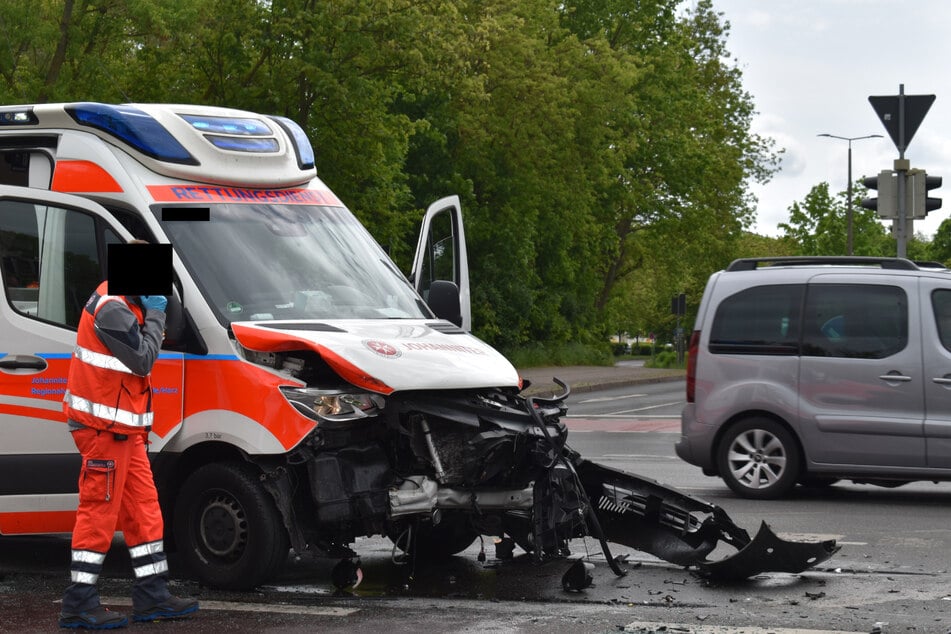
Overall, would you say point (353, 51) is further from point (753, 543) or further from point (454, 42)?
point (753, 543)

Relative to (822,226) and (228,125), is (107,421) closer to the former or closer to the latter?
(228,125)

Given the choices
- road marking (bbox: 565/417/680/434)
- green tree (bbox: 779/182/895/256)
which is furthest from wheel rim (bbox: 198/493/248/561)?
green tree (bbox: 779/182/895/256)

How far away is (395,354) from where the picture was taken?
7.13 m

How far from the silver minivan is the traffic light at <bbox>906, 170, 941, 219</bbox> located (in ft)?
15.0

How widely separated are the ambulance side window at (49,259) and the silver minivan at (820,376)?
5702mm

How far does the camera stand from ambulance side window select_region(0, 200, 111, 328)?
771 cm

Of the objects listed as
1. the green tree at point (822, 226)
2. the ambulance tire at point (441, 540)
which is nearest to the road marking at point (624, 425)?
the ambulance tire at point (441, 540)

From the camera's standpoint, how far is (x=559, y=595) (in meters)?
7.16

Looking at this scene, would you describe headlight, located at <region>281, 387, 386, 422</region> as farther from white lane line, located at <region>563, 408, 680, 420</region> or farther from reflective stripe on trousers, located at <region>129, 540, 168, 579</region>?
white lane line, located at <region>563, 408, 680, 420</region>

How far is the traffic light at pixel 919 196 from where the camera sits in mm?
→ 16156

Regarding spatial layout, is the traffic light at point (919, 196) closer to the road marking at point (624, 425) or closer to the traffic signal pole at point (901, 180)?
the traffic signal pole at point (901, 180)

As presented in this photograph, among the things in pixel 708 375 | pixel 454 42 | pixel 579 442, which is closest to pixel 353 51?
pixel 454 42

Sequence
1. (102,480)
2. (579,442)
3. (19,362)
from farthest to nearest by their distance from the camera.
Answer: (579,442), (19,362), (102,480)

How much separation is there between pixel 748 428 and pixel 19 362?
6.10 m
